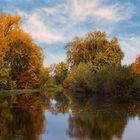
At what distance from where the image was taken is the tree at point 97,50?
2623 inches

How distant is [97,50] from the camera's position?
68.1 m

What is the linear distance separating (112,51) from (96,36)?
12.3 ft

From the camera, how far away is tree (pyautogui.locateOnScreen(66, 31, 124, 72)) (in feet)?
219

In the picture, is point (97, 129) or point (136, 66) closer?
point (97, 129)

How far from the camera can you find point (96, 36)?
6831 cm

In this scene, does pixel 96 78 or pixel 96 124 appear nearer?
pixel 96 124

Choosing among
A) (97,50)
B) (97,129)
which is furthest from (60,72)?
(97,129)

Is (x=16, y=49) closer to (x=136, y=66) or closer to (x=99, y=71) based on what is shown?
(x=99, y=71)

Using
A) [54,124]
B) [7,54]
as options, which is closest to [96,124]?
[54,124]

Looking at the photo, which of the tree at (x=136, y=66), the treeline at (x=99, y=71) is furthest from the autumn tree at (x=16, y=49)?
the tree at (x=136, y=66)

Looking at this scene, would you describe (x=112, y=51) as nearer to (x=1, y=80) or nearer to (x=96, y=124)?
(x=1, y=80)

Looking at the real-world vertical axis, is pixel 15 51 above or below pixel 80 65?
above

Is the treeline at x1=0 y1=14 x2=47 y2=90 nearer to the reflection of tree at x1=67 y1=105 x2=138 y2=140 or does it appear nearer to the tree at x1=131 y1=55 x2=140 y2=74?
the tree at x1=131 y1=55 x2=140 y2=74

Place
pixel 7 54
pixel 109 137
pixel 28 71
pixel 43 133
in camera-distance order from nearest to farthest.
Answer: pixel 109 137 → pixel 43 133 → pixel 7 54 → pixel 28 71
